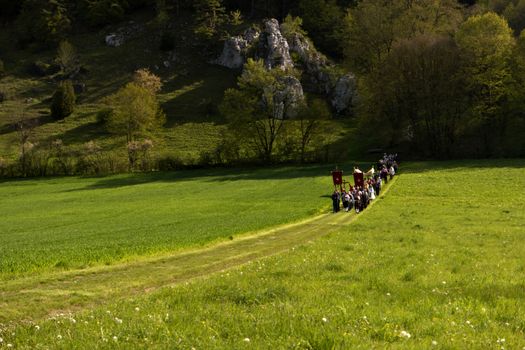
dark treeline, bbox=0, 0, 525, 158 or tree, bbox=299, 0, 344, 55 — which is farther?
tree, bbox=299, 0, 344, 55

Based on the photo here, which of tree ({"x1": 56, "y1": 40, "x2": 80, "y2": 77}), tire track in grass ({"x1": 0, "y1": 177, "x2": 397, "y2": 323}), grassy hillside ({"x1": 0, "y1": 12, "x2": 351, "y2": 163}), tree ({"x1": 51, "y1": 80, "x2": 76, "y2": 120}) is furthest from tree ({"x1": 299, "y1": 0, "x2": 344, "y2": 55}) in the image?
tire track in grass ({"x1": 0, "y1": 177, "x2": 397, "y2": 323})

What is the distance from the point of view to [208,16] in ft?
476

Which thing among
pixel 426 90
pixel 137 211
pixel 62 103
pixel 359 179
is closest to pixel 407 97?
pixel 426 90

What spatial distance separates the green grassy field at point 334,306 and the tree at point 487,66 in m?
68.4

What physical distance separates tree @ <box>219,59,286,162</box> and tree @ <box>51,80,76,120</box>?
136 feet

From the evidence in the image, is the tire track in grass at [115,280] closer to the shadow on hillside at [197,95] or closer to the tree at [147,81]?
the shadow on hillside at [197,95]

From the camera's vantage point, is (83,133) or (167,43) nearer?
(83,133)

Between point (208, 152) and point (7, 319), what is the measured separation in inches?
3035

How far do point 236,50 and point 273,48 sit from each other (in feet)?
38.7

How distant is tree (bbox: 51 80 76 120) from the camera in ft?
346

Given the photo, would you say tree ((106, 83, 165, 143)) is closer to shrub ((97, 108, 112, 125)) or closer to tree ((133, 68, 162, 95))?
shrub ((97, 108, 112, 125))

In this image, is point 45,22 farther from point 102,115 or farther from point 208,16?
point 102,115

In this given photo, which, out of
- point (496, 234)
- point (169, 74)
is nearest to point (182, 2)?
point (169, 74)

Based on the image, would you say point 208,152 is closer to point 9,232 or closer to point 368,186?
point 368,186
